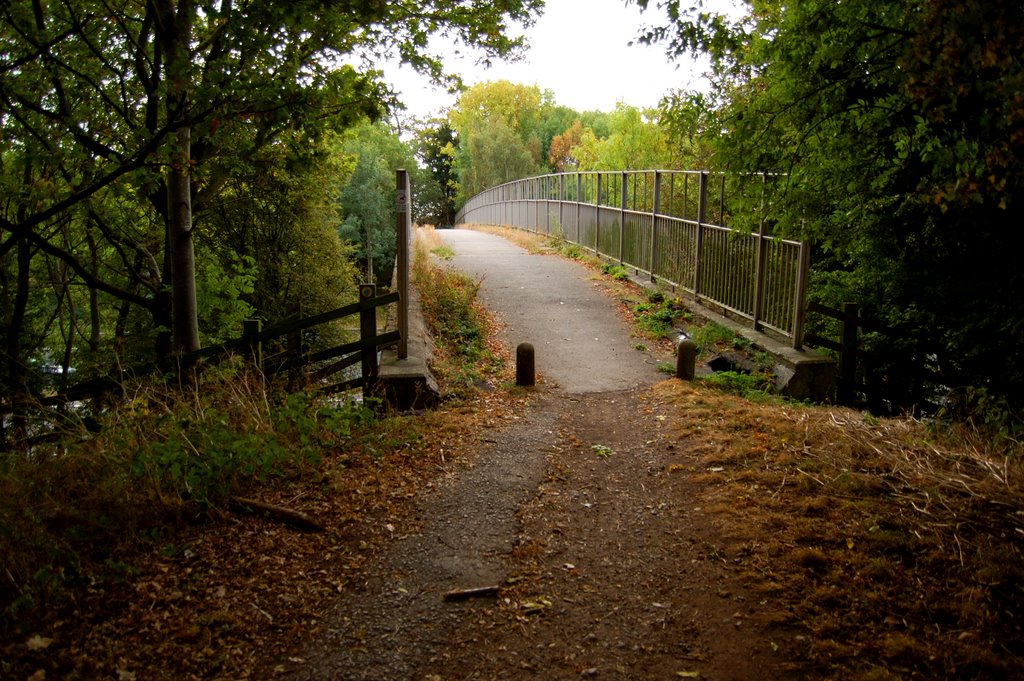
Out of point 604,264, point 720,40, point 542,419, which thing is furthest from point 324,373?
point 604,264

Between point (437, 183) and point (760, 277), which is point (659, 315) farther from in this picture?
point (437, 183)

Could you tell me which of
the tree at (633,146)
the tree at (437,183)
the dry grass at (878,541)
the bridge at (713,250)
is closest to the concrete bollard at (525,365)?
the bridge at (713,250)

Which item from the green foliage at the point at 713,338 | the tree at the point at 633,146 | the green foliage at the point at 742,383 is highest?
the tree at the point at 633,146

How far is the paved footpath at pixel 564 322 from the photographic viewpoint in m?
10.0

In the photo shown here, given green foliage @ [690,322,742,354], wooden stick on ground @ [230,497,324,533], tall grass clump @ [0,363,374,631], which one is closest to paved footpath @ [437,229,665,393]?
green foliage @ [690,322,742,354]

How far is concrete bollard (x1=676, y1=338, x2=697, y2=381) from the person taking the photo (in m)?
9.43

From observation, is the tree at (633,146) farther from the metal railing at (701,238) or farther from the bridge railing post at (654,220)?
the bridge railing post at (654,220)

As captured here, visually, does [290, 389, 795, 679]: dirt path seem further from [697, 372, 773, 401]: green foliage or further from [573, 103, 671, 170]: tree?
[573, 103, 671, 170]: tree

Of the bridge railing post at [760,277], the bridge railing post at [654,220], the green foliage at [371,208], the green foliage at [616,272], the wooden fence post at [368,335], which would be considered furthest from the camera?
the green foliage at [371,208]

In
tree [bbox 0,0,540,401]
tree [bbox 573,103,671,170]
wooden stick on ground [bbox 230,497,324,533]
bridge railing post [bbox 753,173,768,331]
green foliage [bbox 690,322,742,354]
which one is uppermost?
tree [bbox 573,103,671,170]

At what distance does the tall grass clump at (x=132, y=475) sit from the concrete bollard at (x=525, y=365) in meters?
2.66

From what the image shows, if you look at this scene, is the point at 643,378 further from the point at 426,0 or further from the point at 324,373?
the point at 426,0

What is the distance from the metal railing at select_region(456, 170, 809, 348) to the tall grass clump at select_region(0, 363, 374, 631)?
4344 mm

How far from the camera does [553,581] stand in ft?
15.1
